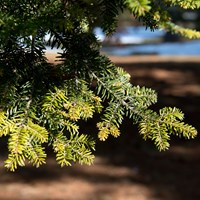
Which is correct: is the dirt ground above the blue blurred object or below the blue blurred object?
below

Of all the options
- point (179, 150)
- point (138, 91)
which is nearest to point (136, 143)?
point (179, 150)

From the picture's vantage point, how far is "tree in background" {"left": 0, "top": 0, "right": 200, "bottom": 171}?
1494mm

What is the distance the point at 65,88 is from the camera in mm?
1608

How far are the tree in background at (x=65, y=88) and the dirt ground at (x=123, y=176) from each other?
4719 millimetres

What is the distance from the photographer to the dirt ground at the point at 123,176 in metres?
6.38

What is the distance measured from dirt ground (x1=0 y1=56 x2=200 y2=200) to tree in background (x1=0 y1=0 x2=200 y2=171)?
15.5 ft

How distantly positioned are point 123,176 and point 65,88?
555 cm

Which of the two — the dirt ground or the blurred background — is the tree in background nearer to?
the blurred background

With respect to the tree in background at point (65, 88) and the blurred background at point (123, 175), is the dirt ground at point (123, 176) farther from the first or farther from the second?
the tree in background at point (65, 88)

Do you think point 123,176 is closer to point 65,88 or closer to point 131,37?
point 65,88

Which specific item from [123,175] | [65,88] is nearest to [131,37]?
[123,175]

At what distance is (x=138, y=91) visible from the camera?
1.68 metres

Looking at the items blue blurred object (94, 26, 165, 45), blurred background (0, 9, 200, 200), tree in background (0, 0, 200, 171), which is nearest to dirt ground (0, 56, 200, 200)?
blurred background (0, 9, 200, 200)

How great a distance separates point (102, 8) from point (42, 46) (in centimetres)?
25
